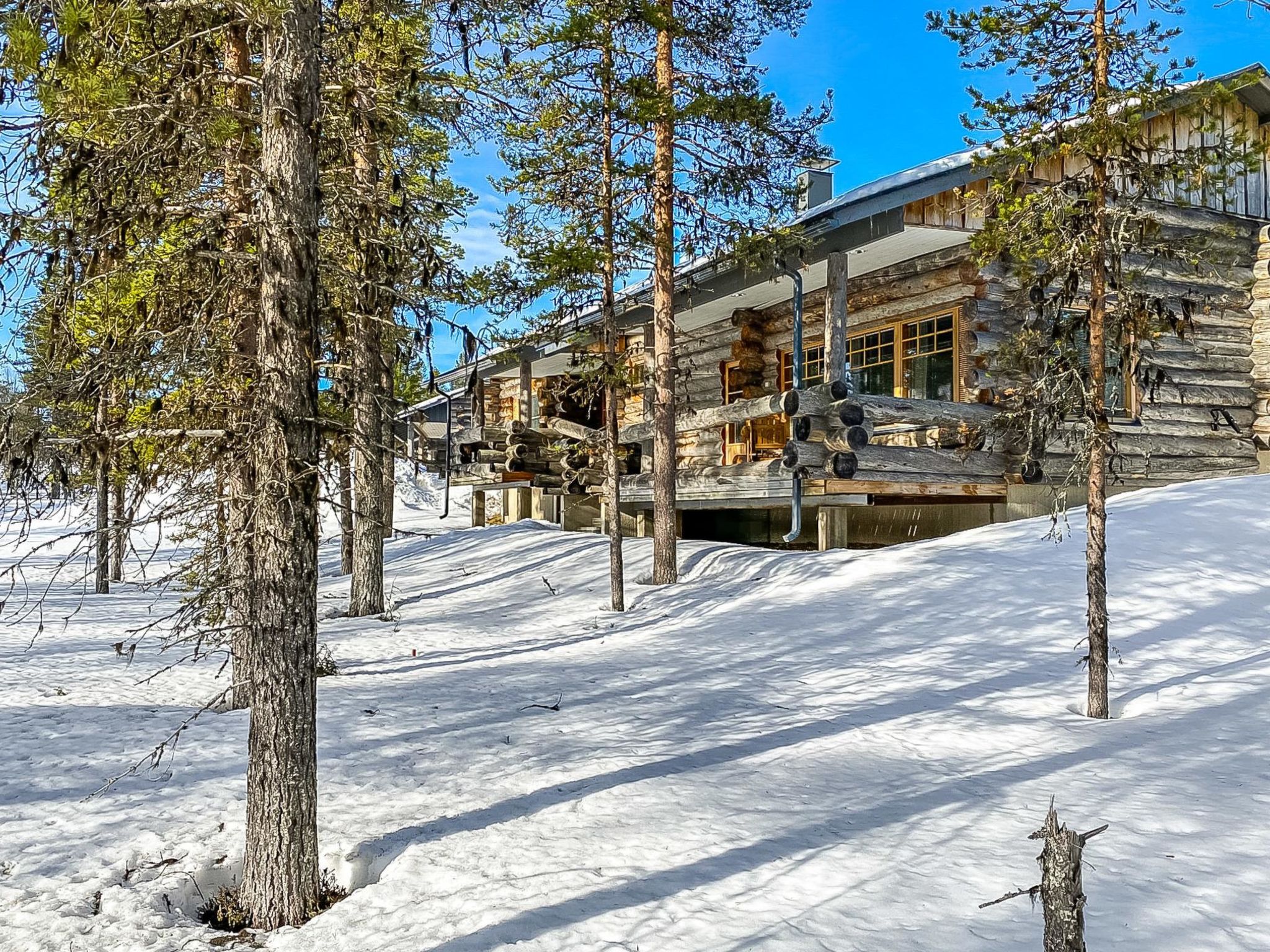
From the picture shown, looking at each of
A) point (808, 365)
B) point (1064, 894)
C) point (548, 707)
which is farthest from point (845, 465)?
point (1064, 894)

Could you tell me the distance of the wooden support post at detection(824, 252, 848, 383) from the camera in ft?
39.3

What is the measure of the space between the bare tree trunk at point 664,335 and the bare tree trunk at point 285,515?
25.7 ft

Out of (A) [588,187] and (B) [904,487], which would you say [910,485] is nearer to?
(B) [904,487]

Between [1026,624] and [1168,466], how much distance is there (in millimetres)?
8357

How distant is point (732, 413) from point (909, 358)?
369cm

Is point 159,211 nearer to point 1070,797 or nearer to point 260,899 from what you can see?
point 260,899

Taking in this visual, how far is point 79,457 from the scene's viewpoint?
5621mm

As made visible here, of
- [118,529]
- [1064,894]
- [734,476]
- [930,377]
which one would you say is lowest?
[1064,894]

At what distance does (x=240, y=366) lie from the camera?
5.61 metres

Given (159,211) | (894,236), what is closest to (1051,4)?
(894,236)

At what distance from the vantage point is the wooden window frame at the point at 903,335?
1359cm

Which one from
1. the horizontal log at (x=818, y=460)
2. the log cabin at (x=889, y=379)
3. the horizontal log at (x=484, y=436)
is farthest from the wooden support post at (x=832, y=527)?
the horizontal log at (x=484, y=436)

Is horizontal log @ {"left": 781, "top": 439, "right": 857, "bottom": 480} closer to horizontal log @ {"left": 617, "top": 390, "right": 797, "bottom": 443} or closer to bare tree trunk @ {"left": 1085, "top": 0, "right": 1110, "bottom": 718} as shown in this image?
horizontal log @ {"left": 617, "top": 390, "right": 797, "bottom": 443}

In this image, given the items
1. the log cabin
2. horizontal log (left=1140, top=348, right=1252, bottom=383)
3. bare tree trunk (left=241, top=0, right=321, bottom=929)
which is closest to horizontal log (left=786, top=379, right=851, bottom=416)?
the log cabin
